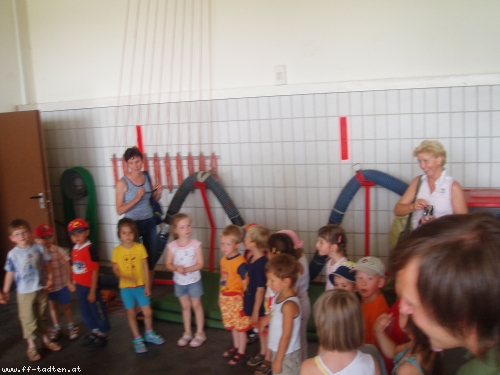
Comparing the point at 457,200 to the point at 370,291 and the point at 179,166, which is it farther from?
the point at 179,166

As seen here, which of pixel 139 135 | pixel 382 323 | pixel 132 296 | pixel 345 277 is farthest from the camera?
pixel 139 135

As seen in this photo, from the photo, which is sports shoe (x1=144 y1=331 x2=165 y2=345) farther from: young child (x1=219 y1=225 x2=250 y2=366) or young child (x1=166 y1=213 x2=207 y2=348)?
young child (x1=219 y1=225 x2=250 y2=366)

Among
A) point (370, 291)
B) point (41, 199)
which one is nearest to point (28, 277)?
point (41, 199)

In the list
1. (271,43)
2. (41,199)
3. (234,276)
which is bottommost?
(234,276)

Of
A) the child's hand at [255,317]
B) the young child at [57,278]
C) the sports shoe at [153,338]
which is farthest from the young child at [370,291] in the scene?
the young child at [57,278]

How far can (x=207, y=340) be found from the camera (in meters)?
4.00

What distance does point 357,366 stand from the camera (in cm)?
192

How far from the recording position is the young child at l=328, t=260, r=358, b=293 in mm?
2812

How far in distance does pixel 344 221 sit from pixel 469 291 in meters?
4.21

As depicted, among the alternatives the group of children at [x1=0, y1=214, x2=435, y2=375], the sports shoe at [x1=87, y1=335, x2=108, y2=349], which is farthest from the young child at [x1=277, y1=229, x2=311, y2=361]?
the sports shoe at [x1=87, y1=335, x2=108, y2=349]

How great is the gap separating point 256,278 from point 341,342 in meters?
1.36

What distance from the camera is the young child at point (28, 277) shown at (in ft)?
12.1

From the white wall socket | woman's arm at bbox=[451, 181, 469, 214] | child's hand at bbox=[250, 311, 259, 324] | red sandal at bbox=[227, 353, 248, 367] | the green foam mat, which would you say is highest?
the white wall socket

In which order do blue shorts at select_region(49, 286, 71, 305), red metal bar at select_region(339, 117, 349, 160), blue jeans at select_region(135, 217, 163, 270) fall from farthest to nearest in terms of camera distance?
1. red metal bar at select_region(339, 117, 349, 160)
2. blue jeans at select_region(135, 217, 163, 270)
3. blue shorts at select_region(49, 286, 71, 305)
